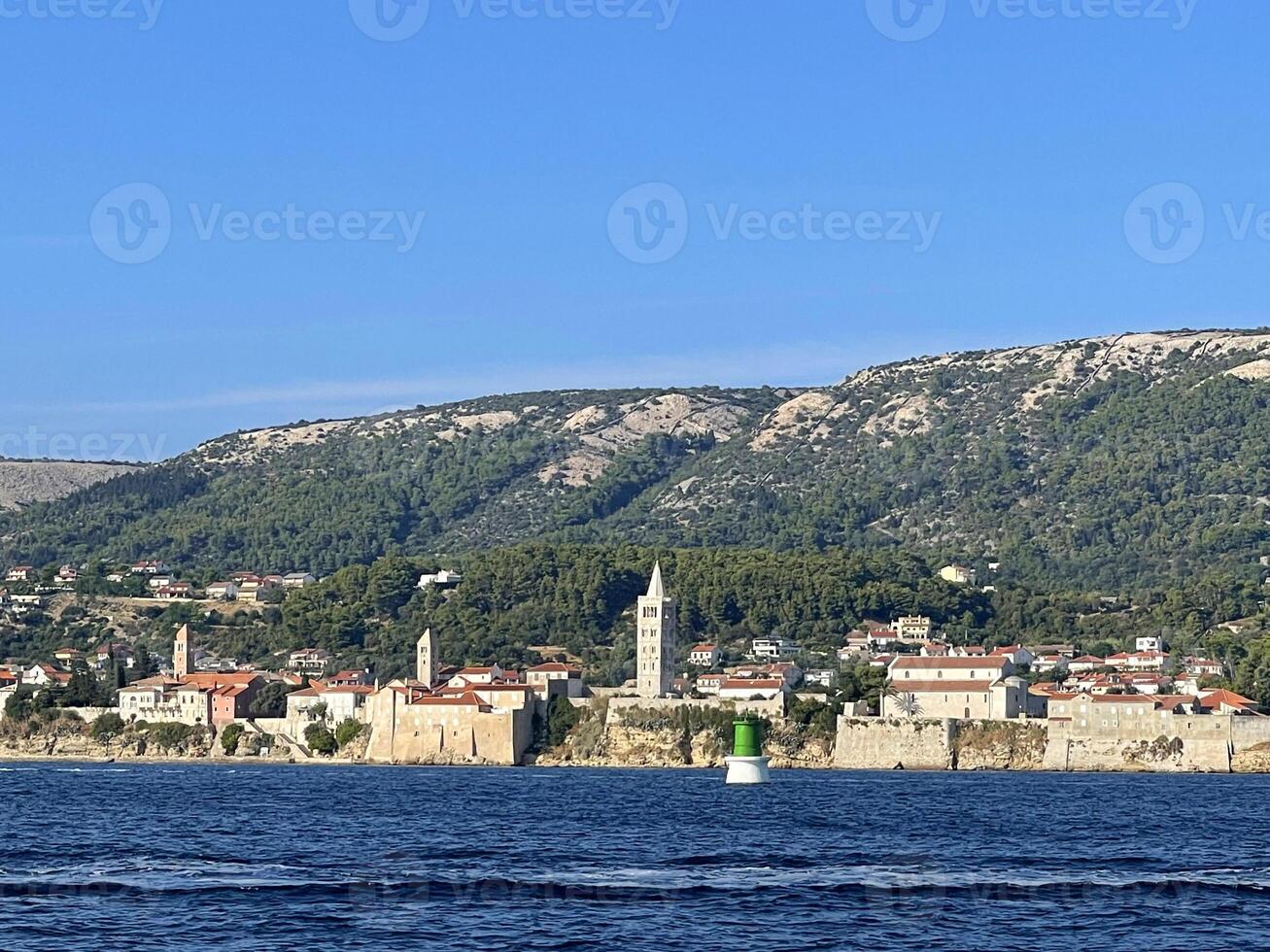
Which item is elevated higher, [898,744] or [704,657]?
[704,657]

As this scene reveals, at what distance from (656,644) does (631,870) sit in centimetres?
7848

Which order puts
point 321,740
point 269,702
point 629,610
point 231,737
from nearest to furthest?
point 321,740 → point 231,737 → point 269,702 → point 629,610

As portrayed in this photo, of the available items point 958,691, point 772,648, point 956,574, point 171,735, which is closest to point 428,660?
point 171,735

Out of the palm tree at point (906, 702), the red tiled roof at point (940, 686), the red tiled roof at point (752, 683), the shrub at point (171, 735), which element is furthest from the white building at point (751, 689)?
the shrub at point (171, 735)

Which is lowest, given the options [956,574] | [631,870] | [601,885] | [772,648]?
[601,885]

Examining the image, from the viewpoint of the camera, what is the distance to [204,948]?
37469 mm

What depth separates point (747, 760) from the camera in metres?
91.8

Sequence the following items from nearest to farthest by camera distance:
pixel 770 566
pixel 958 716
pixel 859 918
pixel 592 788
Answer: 1. pixel 859 918
2. pixel 592 788
3. pixel 958 716
4. pixel 770 566

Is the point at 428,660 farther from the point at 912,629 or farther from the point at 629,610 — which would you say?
the point at 912,629

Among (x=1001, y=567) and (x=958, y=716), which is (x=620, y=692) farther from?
(x=1001, y=567)

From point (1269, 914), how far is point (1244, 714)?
2398 inches

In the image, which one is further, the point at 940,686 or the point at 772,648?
the point at 772,648

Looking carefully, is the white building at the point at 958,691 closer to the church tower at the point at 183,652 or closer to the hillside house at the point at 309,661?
the church tower at the point at 183,652

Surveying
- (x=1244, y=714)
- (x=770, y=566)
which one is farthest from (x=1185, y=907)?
(x=770, y=566)
